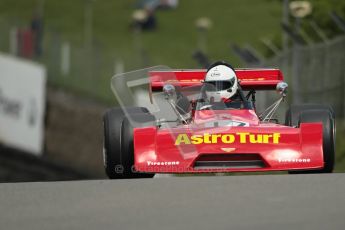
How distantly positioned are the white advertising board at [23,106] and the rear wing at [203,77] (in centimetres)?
2135

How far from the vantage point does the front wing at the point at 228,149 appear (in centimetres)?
1330

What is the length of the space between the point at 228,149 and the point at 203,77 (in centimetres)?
318

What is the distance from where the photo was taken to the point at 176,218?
9.38 metres

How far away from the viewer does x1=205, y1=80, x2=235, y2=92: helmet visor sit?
50.0 ft

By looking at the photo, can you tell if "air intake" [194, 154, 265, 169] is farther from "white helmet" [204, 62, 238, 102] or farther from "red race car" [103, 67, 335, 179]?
"white helmet" [204, 62, 238, 102]

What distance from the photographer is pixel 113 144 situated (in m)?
13.8

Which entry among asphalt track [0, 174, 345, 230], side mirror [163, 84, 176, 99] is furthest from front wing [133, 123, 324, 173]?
asphalt track [0, 174, 345, 230]

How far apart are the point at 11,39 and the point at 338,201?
30525 mm

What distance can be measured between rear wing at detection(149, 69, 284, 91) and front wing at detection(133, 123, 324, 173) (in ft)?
→ 7.61

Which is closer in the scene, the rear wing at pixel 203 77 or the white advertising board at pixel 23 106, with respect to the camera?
the rear wing at pixel 203 77

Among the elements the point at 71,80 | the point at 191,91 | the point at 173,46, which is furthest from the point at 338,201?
the point at 173,46

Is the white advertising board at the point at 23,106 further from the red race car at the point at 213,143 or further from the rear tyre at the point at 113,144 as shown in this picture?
the rear tyre at the point at 113,144

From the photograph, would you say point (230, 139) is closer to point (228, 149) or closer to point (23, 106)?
point (228, 149)

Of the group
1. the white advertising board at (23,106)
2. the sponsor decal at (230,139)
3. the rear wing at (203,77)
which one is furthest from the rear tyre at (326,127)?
the white advertising board at (23,106)
